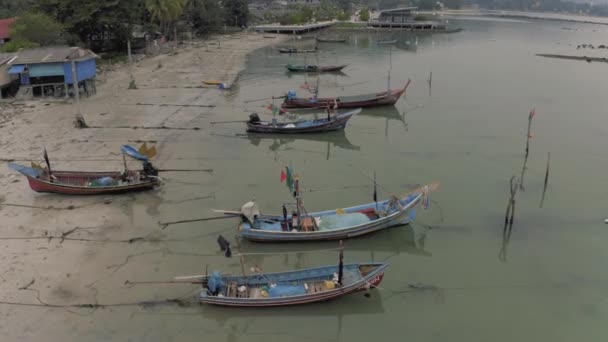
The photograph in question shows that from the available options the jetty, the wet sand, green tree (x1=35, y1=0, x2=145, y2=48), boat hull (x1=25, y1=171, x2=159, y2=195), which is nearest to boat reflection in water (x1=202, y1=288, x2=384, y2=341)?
the wet sand

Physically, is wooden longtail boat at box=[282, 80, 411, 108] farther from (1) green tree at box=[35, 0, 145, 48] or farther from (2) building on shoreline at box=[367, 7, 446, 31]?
(2) building on shoreline at box=[367, 7, 446, 31]

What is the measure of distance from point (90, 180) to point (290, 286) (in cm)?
1061

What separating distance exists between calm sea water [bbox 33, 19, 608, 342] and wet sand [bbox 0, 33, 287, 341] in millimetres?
246

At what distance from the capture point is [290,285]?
1366cm

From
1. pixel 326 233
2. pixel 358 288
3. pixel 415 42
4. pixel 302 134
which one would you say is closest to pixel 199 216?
pixel 326 233

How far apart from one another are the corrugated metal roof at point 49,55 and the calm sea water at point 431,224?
10519 millimetres

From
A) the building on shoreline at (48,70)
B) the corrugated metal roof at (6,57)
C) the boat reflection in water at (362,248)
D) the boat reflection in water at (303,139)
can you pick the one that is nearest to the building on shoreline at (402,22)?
the building on shoreline at (48,70)

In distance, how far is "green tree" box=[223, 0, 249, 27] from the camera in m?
86.2

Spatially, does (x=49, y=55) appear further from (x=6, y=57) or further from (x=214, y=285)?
(x=214, y=285)

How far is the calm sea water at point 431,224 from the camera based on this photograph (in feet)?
42.7

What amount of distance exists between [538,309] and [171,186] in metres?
14.3

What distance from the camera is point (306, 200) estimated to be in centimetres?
1984

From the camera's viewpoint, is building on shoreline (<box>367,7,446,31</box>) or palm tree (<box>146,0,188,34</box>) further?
building on shoreline (<box>367,7,446,31</box>)

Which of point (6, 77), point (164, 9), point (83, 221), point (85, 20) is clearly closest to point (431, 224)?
point (83, 221)
